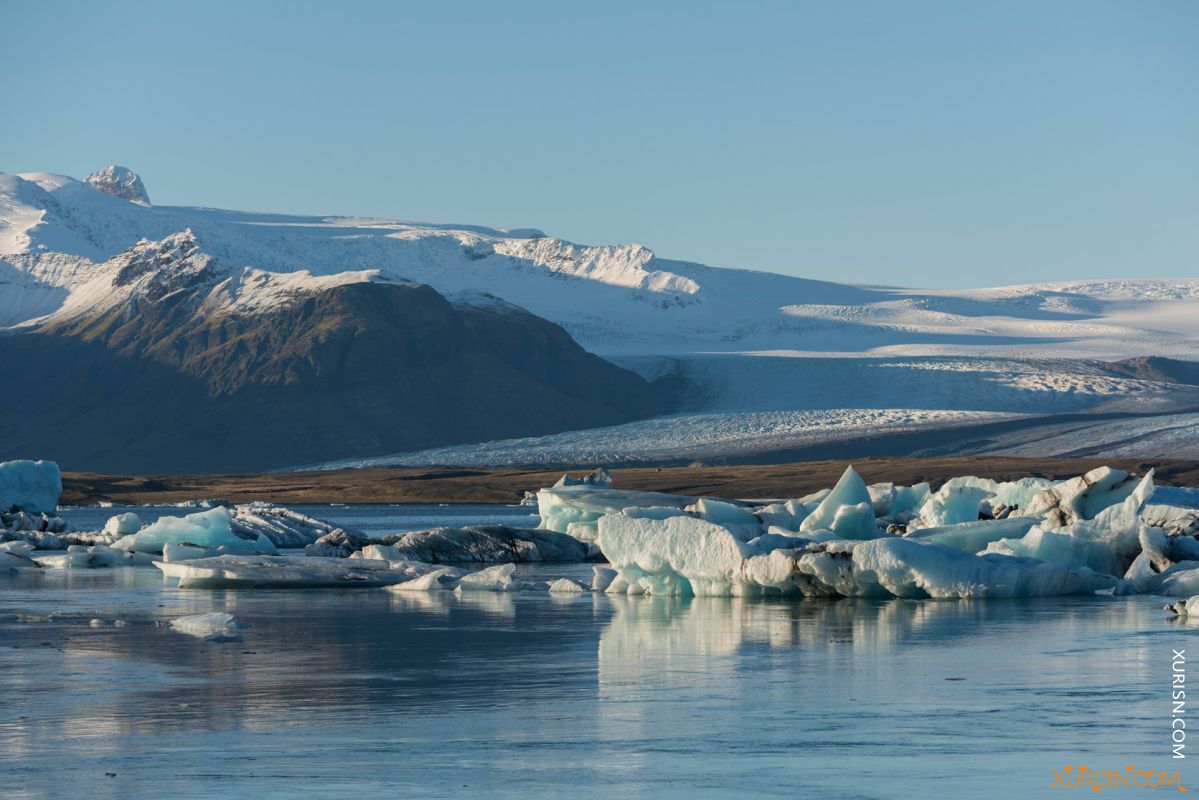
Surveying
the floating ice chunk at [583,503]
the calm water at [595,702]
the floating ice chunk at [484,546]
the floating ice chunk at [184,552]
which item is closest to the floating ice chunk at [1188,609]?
the calm water at [595,702]

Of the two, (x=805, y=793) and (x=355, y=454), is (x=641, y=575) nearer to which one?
(x=805, y=793)

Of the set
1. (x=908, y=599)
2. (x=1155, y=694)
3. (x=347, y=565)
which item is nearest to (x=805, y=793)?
(x=1155, y=694)

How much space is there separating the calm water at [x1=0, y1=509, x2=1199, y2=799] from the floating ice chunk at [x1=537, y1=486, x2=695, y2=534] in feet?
52.7

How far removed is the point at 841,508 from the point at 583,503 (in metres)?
13.0

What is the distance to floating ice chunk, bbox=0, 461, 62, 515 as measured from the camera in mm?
54625

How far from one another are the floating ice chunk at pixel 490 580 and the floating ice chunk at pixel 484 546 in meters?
5.81

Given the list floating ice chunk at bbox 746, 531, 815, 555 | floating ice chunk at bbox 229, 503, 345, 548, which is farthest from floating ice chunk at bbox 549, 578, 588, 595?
floating ice chunk at bbox 229, 503, 345, 548

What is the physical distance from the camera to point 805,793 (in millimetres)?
8570

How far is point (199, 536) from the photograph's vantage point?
1284 inches

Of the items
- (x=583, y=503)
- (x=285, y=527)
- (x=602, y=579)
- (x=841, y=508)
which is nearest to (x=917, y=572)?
(x=841, y=508)

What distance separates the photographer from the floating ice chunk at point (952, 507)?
31578mm

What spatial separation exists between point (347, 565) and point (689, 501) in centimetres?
1607

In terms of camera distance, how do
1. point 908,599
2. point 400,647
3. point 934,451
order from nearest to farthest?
point 400,647
point 908,599
point 934,451

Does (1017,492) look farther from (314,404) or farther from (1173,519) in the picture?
(314,404)
